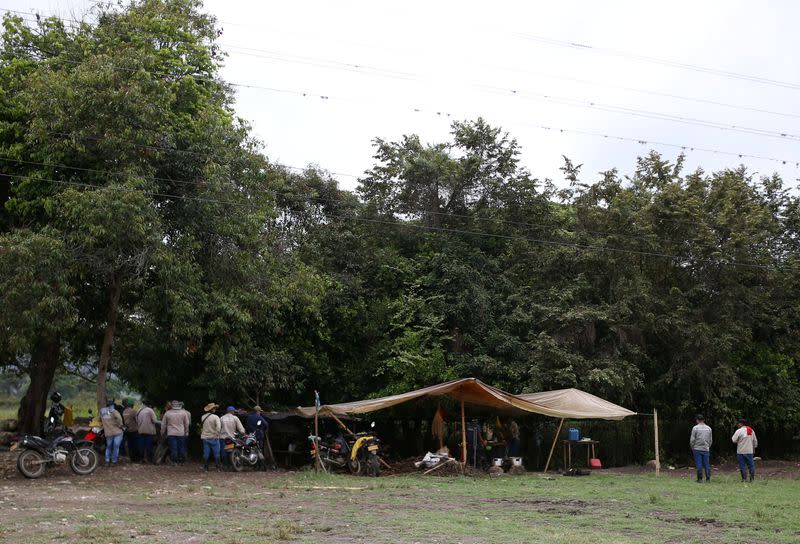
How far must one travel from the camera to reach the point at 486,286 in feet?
89.4

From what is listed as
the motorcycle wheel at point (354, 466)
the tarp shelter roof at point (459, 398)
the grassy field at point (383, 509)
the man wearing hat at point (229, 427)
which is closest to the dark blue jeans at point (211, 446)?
the man wearing hat at point (229, 427)

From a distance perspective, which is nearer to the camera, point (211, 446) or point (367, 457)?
point (211, 446)

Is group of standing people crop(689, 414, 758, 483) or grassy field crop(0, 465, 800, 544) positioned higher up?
group of standing people crop(689, 414, 758, 483)

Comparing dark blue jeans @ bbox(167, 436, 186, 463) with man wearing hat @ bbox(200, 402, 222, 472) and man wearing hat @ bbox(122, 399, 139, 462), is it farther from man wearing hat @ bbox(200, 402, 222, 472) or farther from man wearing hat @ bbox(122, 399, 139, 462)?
man wearing hat @ bbox(122, 399, 139, 462)

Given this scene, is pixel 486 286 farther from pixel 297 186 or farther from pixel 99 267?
pixel 99 267

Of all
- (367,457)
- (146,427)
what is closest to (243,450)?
(146,427)

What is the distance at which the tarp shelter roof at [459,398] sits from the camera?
19.2 meters

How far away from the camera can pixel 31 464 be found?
652 inches

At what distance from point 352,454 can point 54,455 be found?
624cm

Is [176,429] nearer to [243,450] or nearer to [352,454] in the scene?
[243,450]

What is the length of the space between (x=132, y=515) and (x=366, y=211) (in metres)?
19.5

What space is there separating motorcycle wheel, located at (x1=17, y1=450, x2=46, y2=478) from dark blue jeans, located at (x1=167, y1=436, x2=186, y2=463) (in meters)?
3.63

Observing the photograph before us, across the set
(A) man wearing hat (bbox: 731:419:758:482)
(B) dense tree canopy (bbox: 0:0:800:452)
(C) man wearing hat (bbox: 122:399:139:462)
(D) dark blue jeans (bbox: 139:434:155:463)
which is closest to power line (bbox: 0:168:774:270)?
(B) dense tree canopy (bbox: 0:0:800:452)

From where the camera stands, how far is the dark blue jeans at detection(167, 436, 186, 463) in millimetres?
19969
